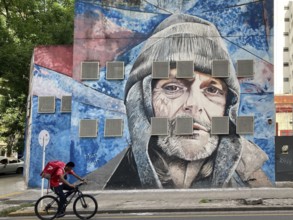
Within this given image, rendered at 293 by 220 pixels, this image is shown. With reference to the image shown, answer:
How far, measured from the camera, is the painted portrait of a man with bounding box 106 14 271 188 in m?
17.6

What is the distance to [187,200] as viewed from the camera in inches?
556

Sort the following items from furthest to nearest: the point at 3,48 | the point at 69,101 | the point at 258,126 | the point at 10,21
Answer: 1. the point at 10,21
2. the point at 3,48
3. the point at 69,101
4. the point at 258,126

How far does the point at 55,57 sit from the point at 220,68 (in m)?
7.43

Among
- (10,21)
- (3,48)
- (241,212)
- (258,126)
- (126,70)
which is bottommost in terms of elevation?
(241,212)

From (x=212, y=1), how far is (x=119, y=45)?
14.1 feet

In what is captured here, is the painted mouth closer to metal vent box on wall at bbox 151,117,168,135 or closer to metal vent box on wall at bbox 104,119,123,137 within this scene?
metal vent box on wall at bbox 151,117,168,135

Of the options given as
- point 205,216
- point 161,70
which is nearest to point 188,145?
point 161,70

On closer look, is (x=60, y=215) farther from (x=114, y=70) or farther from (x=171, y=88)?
(x=114, y=70)

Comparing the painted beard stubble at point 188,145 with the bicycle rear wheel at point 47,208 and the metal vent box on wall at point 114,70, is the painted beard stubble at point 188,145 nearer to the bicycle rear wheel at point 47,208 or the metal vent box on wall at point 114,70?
the metal vent box on wall at point 114,70

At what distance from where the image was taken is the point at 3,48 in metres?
25.4

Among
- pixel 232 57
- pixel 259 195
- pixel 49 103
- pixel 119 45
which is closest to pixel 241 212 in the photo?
pixel 259 195

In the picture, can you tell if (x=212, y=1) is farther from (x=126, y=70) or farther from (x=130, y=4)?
(x=126, y=70)

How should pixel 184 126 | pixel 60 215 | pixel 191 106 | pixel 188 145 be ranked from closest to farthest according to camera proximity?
1. pixel 60 215
2. pixel 188 145
3. pixel 184 126
4. pixel 191 106

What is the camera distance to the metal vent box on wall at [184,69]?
18.1 meters
